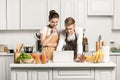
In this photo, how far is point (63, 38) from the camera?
10.6ft

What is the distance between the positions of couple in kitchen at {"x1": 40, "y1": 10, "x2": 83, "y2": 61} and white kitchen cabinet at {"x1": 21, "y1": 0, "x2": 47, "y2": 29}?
1.55 meters

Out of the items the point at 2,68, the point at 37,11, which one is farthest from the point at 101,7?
the point at 2,68

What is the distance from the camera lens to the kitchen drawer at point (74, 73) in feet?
9.32

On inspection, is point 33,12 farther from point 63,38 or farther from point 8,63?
point 63,38

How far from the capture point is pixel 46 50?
3.37 metres

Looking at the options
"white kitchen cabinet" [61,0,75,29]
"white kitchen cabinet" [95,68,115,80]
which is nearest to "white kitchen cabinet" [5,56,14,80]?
"white kitchen cabinet" [61,0,75,29]

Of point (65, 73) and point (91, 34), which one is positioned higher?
point (91, 34)

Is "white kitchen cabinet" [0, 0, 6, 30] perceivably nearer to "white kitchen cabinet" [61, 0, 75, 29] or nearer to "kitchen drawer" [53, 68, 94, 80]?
"white kitchen cabinet" [61, 0, 75, 29]

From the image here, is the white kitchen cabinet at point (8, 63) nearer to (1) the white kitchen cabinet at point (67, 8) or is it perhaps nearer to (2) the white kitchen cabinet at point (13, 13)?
(2) the white kitchen cabinet at point (13, 13)

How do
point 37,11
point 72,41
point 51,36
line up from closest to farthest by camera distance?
1. point 72,41
2. point 51,36
3. point 37,11

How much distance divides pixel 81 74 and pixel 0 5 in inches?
107

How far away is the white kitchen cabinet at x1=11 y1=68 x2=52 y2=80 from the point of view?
9.34ft

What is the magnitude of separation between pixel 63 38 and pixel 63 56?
368 millimetres

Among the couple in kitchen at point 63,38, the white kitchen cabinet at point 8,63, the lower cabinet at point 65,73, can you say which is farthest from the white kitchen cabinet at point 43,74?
the white kitchen cabinet at point 8,63
